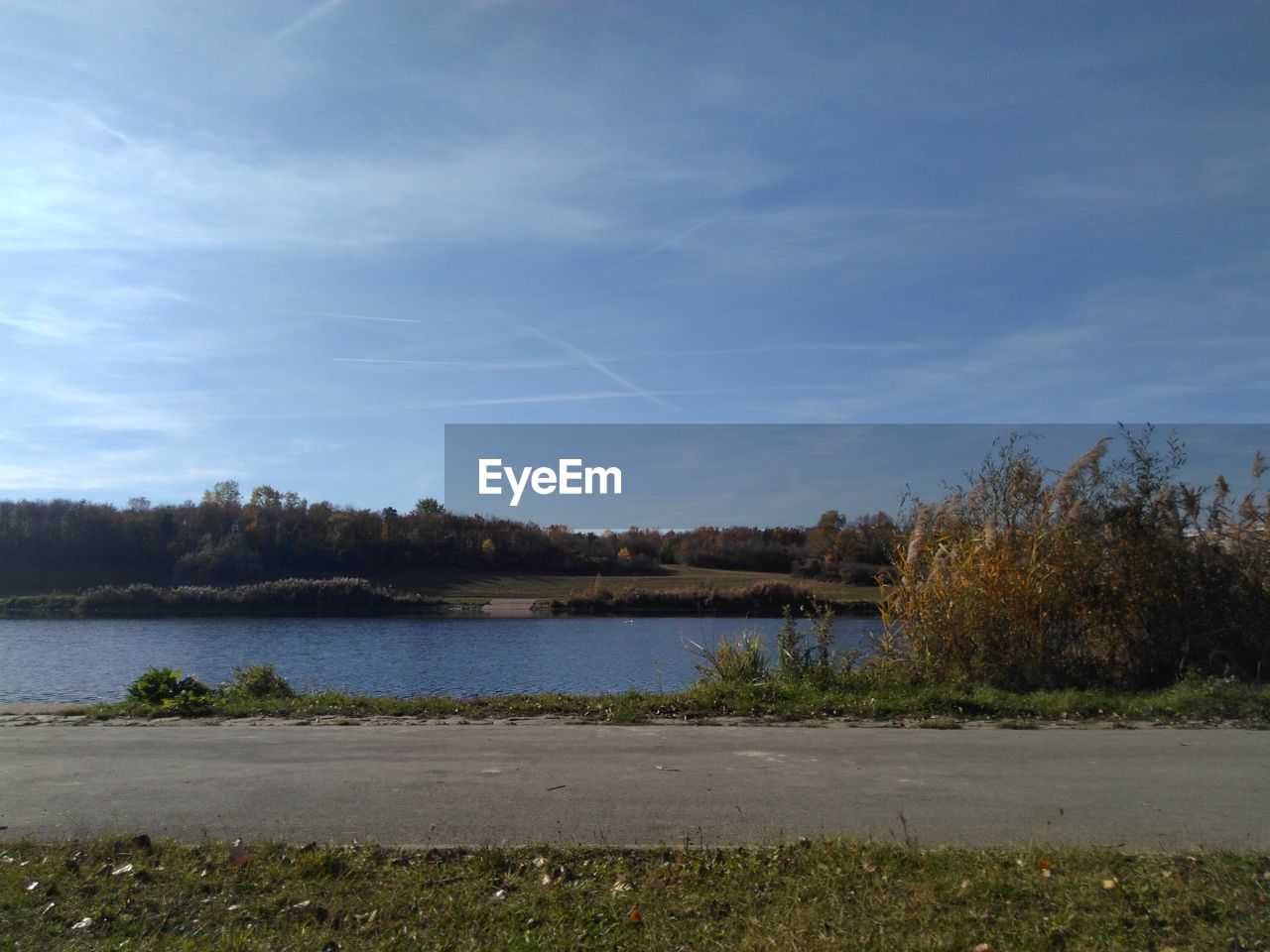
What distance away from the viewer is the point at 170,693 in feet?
40.6

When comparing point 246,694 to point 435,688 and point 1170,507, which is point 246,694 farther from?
A: point 1170,507

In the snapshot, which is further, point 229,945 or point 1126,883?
point 1126,883

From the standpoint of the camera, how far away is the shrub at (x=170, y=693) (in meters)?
11.8

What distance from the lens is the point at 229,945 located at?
473 centimetres

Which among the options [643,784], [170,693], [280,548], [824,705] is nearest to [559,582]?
[280,548]

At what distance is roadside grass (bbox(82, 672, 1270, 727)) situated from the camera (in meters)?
11.1

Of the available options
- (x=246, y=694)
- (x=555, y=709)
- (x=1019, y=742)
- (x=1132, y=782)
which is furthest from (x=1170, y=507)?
(x=246, y=694)

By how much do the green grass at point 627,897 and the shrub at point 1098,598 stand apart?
27.0 ft

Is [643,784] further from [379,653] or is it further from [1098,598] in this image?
[379,653]

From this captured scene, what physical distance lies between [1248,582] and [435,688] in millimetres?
13692

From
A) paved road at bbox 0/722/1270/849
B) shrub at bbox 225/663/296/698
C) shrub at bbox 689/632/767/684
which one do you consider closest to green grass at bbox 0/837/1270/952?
paved road at bbox 0/722/1270/849

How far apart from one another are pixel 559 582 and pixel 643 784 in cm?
4468

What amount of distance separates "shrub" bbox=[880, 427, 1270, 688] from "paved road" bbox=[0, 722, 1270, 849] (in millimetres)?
3687

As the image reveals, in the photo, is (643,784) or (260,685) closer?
(643,784)
